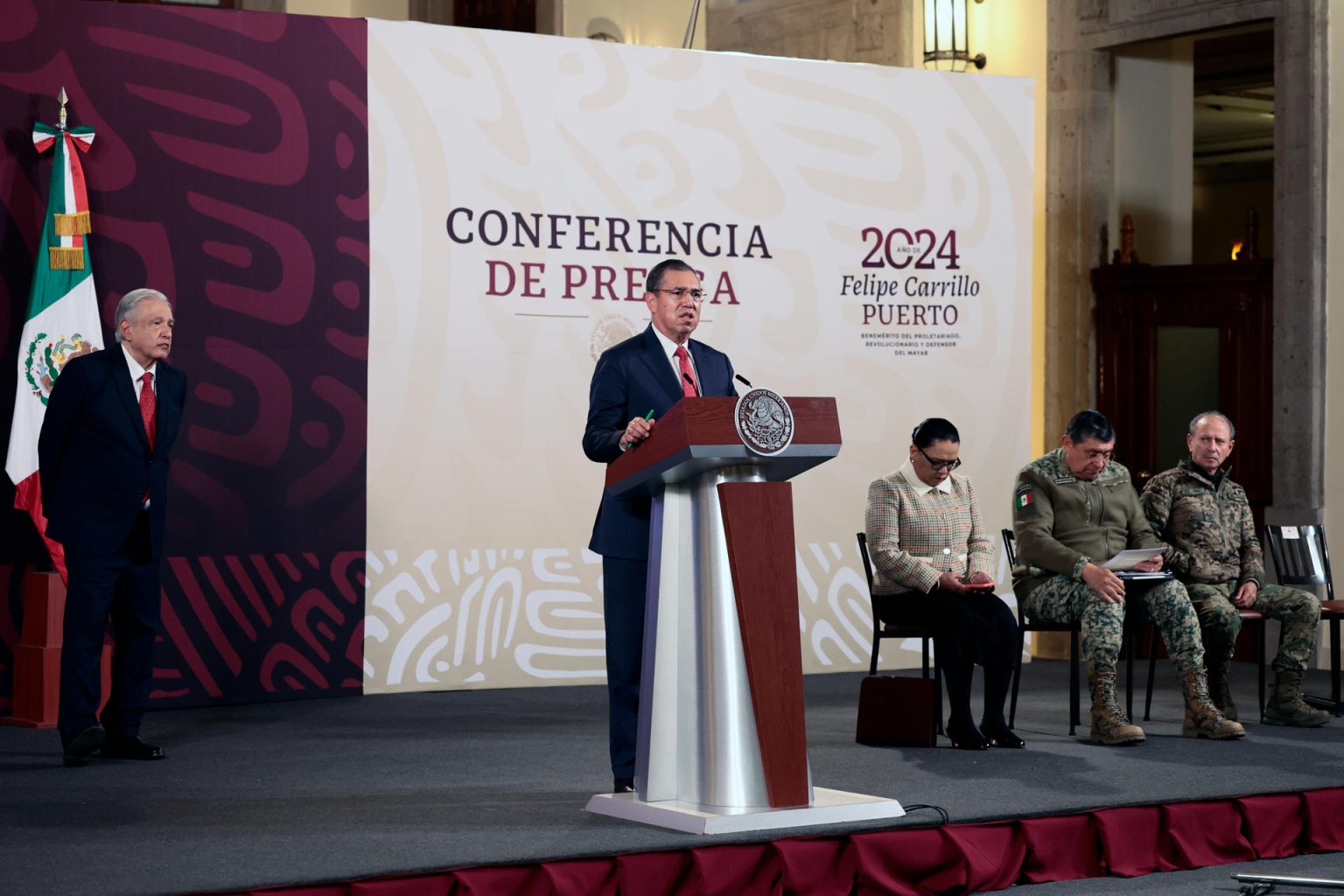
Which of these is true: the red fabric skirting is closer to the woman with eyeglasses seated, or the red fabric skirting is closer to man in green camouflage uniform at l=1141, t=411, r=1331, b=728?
the woman with eyeglasses seated

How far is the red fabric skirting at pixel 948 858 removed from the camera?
3674mm

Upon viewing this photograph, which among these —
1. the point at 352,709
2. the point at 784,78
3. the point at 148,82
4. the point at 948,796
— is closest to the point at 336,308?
the point at 148,82

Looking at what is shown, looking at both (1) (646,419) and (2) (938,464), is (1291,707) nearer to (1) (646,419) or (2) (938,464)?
(2) (938,464)

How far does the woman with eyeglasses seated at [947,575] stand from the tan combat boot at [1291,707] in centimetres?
110

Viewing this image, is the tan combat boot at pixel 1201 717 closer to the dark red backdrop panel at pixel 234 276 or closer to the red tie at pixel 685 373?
the red tie at pixel 685 373

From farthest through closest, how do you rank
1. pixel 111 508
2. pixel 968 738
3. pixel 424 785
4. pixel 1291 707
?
pixel 1291 707, pixel 968 738, pixel 111 508, pixel 424 785

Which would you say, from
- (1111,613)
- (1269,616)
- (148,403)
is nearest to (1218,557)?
(1269,616)

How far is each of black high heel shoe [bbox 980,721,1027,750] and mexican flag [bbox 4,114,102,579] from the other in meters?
3.20

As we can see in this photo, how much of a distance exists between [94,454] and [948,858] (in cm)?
278

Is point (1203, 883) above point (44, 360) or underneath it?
underneath

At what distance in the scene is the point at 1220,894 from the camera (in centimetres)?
417

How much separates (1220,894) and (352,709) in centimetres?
343

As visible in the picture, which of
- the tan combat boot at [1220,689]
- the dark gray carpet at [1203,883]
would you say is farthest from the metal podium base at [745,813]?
the tan combat boot at [1220,689]

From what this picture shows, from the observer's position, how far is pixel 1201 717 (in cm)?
571
